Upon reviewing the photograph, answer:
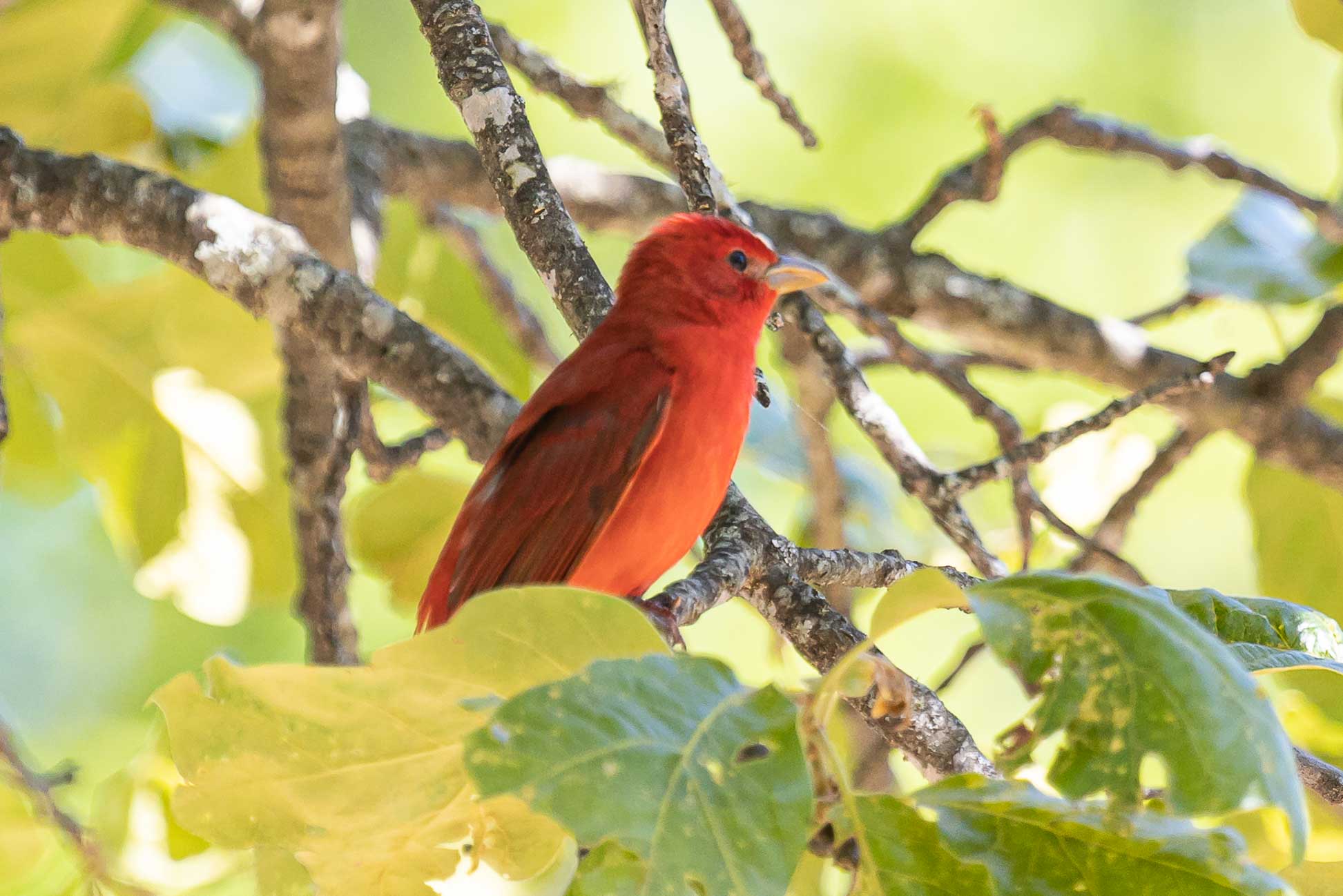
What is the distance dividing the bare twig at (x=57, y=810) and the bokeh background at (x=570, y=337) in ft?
0.23

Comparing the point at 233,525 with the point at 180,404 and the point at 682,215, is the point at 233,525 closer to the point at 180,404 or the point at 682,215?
the point at 180,404

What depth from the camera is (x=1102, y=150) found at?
12.0 ft

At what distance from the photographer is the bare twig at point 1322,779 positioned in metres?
1.98

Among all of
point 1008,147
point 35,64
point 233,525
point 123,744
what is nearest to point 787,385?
point 1008,147

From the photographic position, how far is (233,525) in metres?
3.71

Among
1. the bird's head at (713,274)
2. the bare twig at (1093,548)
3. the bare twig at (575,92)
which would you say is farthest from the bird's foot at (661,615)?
the bare twig at (575,92)

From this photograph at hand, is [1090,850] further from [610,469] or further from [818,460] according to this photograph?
[818,460]

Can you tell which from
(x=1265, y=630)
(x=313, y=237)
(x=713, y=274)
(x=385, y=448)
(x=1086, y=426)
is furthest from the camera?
(x=313, y=237)

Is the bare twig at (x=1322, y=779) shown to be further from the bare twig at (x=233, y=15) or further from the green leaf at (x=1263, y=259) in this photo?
the bare twig at (x=233, y=15)

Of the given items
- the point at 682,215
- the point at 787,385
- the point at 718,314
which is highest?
the point at 787,385

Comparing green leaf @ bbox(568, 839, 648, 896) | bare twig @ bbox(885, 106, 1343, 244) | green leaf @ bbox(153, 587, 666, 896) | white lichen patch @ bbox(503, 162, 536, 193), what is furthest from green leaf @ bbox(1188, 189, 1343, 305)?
green leaf @ bbox(568, 839, 648, 896)

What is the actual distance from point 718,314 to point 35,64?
1.88 m

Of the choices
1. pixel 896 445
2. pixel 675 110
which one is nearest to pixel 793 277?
pixel 896 445

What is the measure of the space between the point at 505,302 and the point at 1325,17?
2.44m
